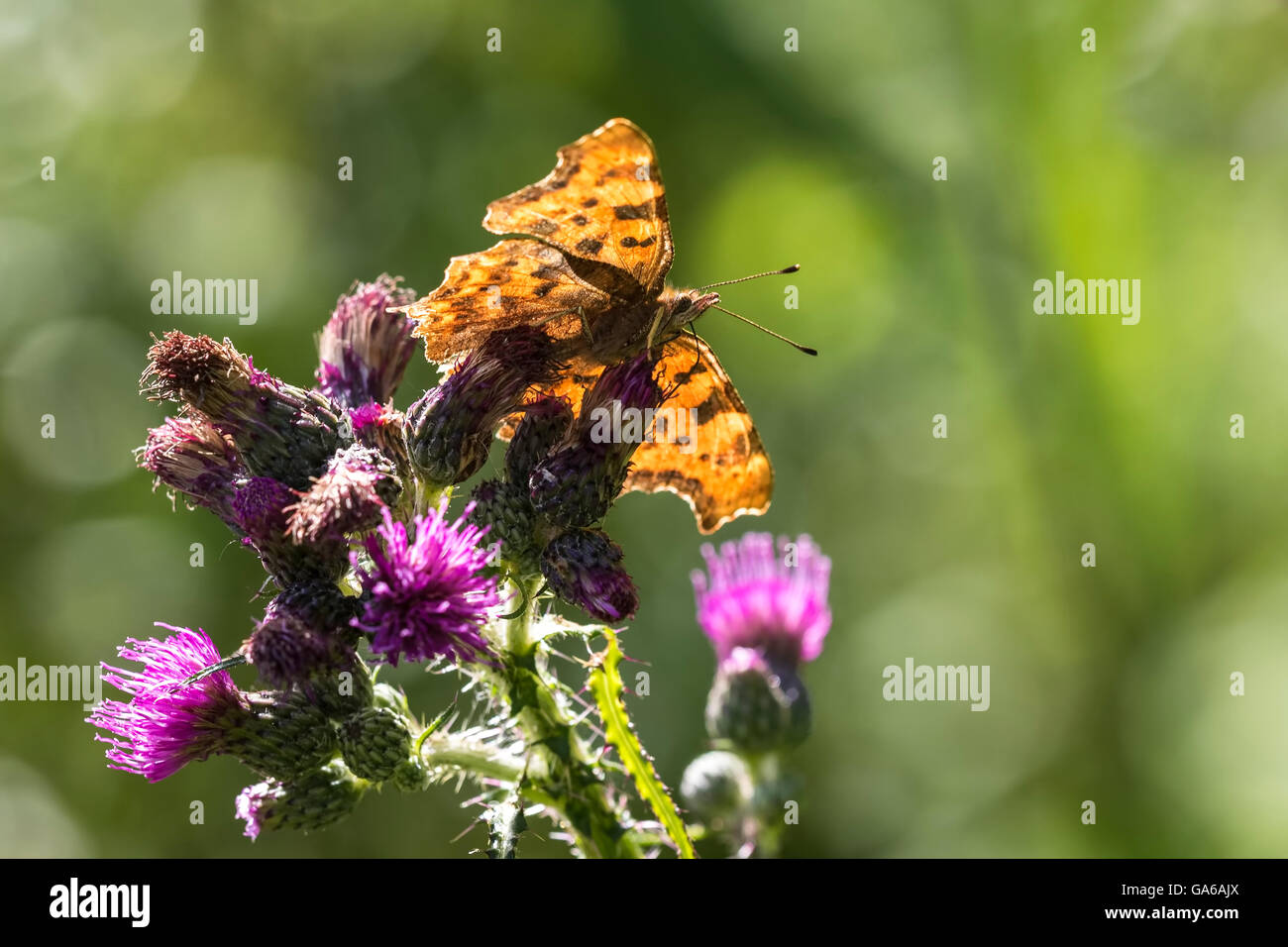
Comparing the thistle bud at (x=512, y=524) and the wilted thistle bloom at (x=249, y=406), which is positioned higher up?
the wilted thistle bloom at (x=249, y=406)

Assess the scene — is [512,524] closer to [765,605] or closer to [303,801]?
[303,801]

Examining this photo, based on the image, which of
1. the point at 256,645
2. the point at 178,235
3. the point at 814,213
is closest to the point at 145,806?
the point at 178,235

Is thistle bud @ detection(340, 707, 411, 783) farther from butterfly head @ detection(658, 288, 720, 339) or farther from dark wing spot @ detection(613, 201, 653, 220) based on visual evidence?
dark wing spot @ detection(613, 201, 653, 220)

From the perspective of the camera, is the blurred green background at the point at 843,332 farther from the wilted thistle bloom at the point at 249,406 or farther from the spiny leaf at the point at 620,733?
the wilted thistle bloom at the point at 249,406

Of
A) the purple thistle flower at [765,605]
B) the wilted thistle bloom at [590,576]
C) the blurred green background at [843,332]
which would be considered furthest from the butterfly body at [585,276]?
the blurred green background at [843,332]

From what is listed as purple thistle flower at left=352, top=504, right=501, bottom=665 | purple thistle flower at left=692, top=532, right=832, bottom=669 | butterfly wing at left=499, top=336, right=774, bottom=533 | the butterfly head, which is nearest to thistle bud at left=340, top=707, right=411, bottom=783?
purple thistle flower at left=352, top=504, right=501, bottom=665

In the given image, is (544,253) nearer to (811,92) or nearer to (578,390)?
(578,390)

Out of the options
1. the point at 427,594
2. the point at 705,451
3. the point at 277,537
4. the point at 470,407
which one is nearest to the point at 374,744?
the point at 427,594
